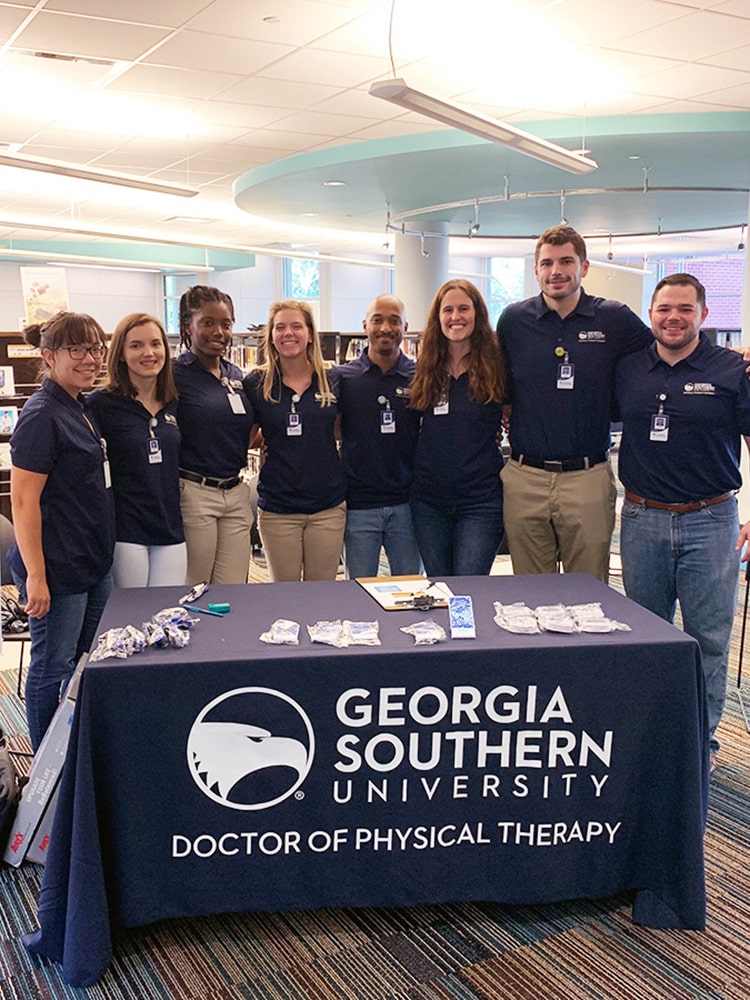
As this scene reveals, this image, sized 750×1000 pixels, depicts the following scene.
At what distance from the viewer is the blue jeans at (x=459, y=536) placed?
3.21 m

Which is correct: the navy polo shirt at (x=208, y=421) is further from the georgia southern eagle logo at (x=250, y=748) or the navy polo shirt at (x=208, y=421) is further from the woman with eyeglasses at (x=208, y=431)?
the georgia southern eagle logo at (x=250, y=748)

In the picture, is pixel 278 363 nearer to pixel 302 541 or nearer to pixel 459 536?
pixel 302 541

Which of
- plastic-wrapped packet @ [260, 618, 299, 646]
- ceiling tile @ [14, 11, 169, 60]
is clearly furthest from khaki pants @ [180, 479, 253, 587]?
ceiling tile @ [14, 11, 169, 60]

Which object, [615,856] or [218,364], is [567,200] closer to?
[218,364]

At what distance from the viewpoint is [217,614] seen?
2.33 metres

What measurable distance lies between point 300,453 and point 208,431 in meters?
0.34

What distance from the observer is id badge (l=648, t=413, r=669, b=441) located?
285cm

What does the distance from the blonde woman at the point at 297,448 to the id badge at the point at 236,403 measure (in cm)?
8

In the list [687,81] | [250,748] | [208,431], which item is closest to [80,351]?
[208,431]

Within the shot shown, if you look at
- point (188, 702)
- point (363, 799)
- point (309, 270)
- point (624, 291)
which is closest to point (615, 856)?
point (363, 799)

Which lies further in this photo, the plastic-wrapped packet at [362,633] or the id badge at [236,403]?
the id badge at [236,403]

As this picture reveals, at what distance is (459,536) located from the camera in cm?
325

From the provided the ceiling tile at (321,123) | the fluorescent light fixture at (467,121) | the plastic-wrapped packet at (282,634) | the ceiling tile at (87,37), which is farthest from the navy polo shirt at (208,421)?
the ceiling tile at (321,123)

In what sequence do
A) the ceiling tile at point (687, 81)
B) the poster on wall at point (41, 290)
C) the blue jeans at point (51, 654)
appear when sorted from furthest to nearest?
the ceiling tile at point (687, 81), the poster on wall at point (41, 290), the blue jeans at point (51, 654)
